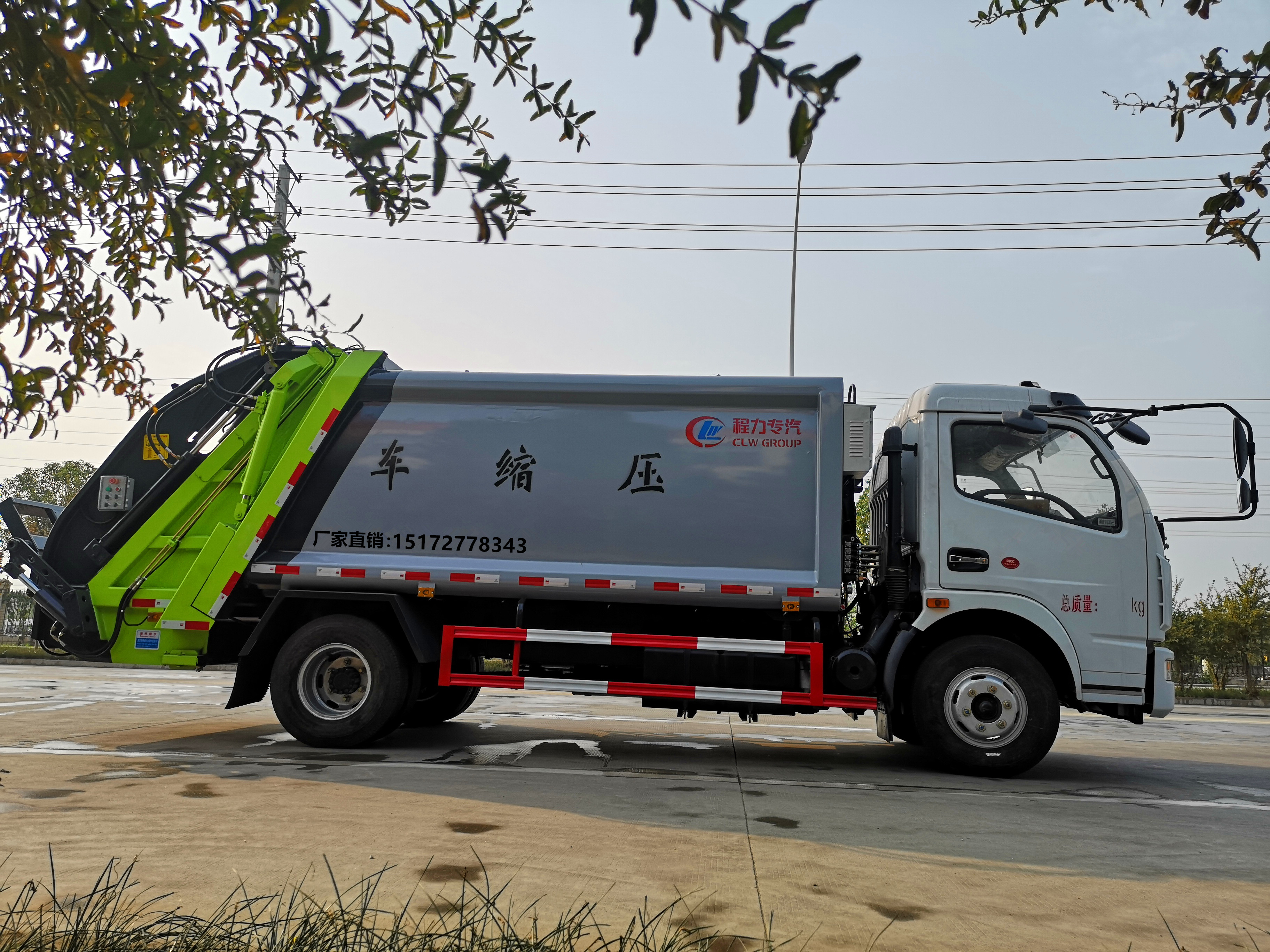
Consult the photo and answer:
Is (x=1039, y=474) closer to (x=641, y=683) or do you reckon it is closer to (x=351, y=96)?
(x=641, y=683)

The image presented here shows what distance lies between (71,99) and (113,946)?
2058 mm

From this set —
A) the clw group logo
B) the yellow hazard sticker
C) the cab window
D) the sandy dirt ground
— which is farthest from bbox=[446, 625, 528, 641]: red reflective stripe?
the cab window

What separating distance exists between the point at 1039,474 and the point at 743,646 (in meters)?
2.40

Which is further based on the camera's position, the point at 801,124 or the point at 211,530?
the point at 211,530

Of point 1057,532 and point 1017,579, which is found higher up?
point 1057,532

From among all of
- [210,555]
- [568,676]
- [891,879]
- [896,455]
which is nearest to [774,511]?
[896,455]

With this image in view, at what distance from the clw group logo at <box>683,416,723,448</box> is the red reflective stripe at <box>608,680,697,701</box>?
1.74 metres

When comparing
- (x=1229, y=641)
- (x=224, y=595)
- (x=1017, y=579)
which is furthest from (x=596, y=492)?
(x=1229, y=641)

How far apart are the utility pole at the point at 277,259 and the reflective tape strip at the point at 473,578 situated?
398 cm

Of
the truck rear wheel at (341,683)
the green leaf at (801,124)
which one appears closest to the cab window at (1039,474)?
the truck rear wheel at (341,683)

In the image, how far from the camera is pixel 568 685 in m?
6.88

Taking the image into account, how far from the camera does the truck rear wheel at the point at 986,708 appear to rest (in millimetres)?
6258

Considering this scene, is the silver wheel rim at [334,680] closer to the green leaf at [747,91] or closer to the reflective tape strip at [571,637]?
the reflective tape strip at [571,637]

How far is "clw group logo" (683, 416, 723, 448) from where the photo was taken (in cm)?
700
